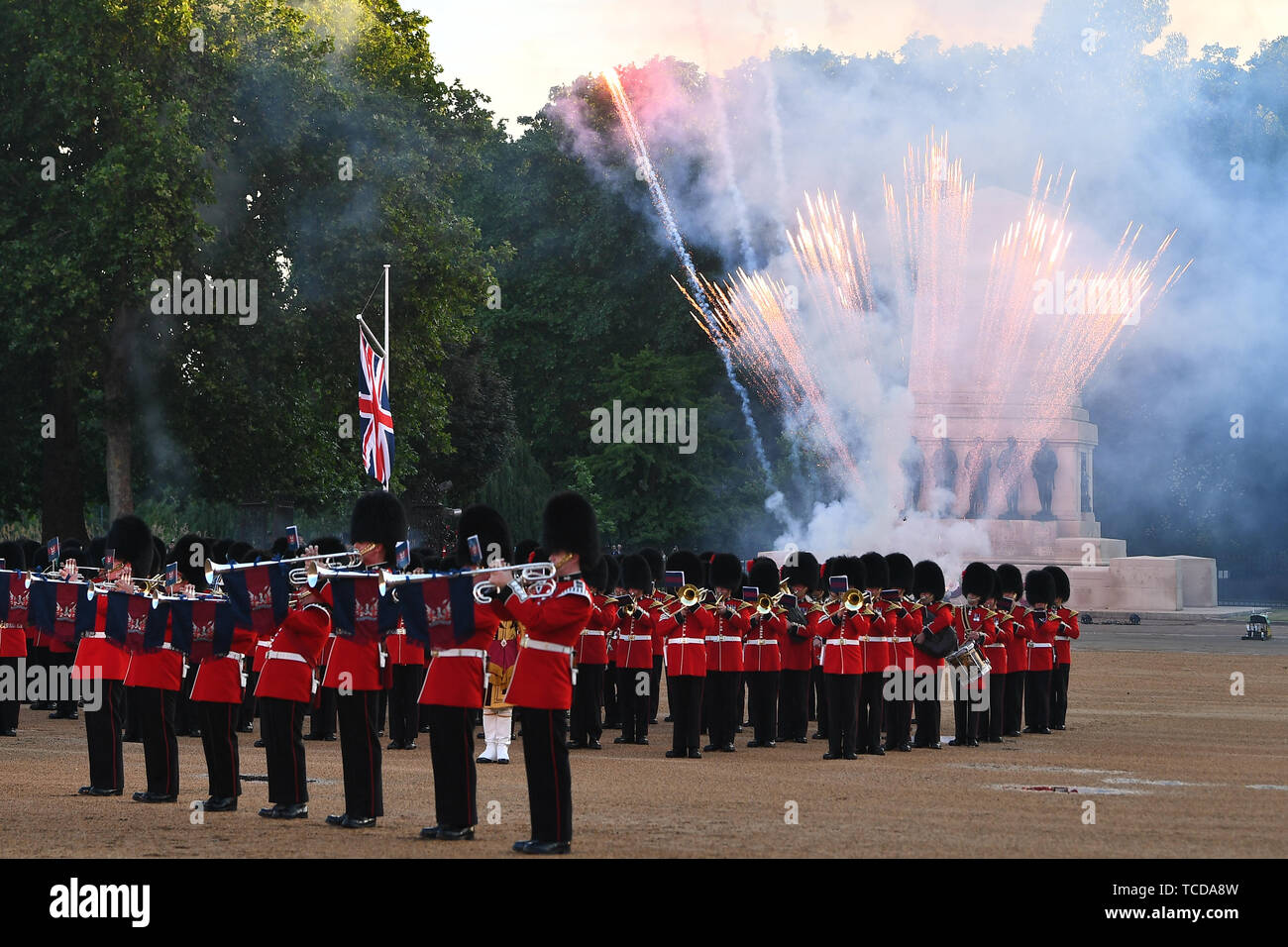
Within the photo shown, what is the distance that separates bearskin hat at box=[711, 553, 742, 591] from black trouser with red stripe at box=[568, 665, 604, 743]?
1519 mm

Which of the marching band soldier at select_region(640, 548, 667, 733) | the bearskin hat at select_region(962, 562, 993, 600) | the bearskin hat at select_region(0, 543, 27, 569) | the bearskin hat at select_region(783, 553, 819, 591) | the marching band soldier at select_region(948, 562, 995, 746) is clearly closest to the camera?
the marching band soldier at select_region(948, 562, 995, 746)

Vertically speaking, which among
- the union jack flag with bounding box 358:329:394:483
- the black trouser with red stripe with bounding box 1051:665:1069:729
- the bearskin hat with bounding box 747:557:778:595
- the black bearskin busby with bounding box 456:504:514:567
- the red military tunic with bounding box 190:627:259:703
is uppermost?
the union jack flag with bounding box 358:329:394:483

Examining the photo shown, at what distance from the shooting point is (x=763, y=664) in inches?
670

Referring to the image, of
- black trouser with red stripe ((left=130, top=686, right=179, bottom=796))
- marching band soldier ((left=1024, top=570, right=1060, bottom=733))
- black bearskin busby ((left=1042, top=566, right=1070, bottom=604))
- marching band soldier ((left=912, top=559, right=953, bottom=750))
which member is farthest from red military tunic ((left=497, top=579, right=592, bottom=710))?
black bearskin busby ((left=1042, top=566, right=1070, bottom=604))

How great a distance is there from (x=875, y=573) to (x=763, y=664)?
5.15ft

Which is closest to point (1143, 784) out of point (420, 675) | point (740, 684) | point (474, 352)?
point (740, 684)

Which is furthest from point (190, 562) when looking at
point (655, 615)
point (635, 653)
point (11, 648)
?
point (655, 615)

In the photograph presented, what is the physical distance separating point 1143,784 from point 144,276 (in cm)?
2205

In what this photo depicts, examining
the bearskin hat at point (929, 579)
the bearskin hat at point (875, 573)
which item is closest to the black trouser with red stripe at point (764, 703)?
the bearskin hat at point (875, 573)

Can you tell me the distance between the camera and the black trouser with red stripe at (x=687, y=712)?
16188mm

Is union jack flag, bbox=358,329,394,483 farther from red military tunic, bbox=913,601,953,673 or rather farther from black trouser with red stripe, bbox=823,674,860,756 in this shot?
black trouser with red stripe, bbox=823,674,860,756

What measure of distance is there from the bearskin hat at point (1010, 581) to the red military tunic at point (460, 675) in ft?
33.9

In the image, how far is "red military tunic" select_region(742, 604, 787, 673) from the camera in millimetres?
17000

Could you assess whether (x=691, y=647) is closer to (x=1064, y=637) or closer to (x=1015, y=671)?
(x=1015, y=671)
